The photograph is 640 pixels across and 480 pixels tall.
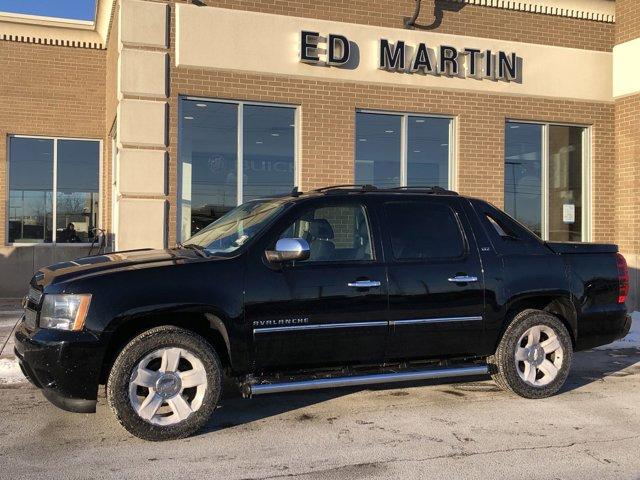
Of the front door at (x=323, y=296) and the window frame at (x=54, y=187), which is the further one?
the window frame at (x=54, y=187)

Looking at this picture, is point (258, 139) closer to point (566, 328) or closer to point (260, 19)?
point (260, 19)

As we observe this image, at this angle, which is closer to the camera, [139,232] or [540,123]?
[139,232]

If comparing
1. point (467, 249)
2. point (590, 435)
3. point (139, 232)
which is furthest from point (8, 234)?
point (590, 435)

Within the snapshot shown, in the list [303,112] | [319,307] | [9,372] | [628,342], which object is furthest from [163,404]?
[628,342]

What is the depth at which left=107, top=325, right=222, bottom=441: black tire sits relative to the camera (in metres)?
4.67

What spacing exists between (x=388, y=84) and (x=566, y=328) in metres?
5.79

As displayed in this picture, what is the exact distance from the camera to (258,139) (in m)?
10.4

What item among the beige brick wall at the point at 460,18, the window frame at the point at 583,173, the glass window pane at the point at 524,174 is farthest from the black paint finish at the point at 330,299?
the window frame at the point at 583,173

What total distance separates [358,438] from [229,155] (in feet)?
20.6

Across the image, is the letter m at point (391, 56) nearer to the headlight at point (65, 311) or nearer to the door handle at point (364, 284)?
the door handle at point (364, 284)

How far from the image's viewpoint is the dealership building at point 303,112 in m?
9.73

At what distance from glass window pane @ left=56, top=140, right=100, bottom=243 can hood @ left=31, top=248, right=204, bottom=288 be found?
26.4ft

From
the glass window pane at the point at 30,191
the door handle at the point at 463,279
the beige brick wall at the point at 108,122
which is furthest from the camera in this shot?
the glass window pane at the point at 30,191

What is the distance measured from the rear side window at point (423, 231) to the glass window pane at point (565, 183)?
6.74 meters
